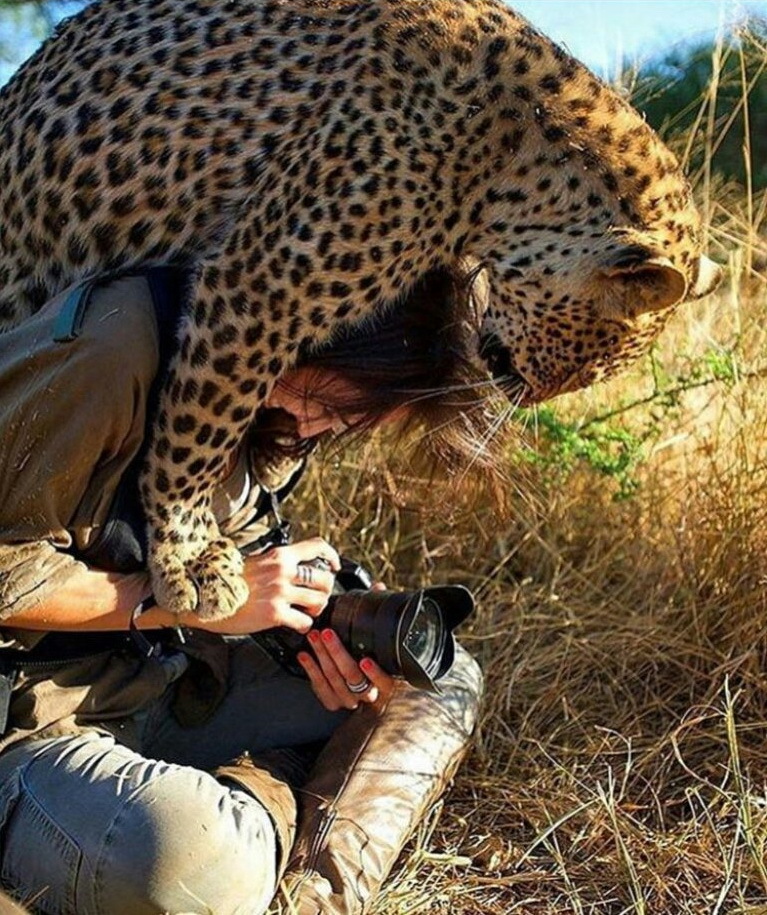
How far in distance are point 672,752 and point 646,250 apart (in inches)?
43.0

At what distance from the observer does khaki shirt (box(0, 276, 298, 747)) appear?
2.25 m

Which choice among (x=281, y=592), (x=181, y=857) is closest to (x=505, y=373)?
(x=281, y=592)

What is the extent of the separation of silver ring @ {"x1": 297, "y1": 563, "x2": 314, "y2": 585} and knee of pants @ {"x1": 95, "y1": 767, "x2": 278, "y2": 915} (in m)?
0.39

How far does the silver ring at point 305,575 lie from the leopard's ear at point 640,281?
744 mm

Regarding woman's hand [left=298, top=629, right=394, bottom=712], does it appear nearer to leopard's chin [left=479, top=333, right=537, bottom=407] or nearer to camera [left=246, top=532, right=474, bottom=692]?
camera [left=246, top=532, right=474, bottom=692]

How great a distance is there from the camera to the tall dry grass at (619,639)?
8.81ft

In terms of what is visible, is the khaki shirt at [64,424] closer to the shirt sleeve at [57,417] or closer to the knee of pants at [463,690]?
the shirt sleeve at [57,417]

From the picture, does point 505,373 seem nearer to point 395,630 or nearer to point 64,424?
point 395,630

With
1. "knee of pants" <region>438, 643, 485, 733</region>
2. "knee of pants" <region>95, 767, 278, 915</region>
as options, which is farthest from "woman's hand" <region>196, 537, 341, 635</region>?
"knee of pants" <region>438, 643, 485, 733</region>

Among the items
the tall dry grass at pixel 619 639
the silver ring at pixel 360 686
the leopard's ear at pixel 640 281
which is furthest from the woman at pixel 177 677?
the leopard's ear at pixel 640 281

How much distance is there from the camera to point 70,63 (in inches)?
106

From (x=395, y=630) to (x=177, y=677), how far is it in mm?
491

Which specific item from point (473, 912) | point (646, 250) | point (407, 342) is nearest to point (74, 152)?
point (407, 342)

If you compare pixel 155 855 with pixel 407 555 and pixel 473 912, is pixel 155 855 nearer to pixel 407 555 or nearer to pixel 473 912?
pixel 473 912
